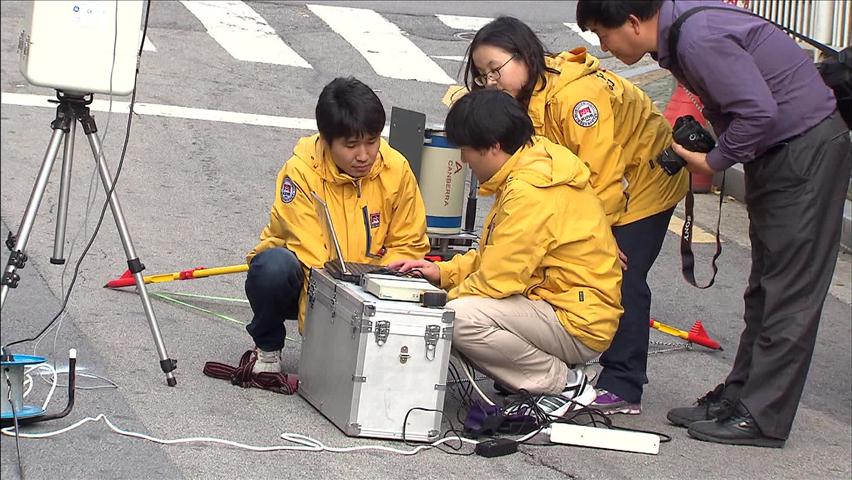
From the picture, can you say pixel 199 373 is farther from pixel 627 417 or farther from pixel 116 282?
pixel 627 417

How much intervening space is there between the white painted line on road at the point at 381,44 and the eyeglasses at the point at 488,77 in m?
6.18

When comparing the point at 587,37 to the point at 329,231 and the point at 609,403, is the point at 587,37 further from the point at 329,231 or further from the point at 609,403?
the point at 329,231

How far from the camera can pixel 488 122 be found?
4.74 metres

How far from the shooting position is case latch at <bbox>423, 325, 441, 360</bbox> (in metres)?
4.58

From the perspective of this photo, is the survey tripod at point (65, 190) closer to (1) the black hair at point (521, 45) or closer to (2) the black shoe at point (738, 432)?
(1) the black hair at point (521, 45)

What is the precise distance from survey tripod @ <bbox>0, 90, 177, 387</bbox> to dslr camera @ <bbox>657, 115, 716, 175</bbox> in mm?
2108

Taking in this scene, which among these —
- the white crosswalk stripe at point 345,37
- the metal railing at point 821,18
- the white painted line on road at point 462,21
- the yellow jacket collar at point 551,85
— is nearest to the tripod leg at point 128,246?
the yellow jacket collar at point 551,85

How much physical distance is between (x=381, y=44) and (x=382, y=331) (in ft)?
26.5

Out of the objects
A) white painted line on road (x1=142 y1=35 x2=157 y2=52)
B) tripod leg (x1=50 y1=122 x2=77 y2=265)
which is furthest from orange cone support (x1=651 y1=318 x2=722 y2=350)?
white painted line on road (x1=142 y1=35 x2=157 y2=52)

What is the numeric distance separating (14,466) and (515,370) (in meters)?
1.90

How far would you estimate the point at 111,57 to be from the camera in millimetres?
4324

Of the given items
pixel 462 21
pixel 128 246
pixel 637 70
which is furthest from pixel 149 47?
pixel 128 246

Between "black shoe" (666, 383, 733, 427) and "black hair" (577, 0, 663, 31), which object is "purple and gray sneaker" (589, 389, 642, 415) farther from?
"black hair" (577, 0, 663, 31)

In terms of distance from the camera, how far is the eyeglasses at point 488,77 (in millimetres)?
5035
